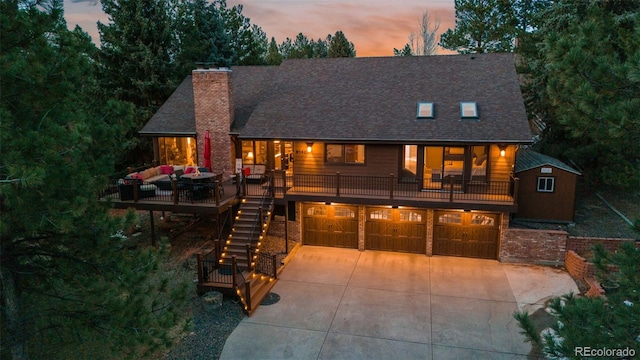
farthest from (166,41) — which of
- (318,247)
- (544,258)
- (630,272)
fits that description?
(630,272)

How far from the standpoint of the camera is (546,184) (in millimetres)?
16016

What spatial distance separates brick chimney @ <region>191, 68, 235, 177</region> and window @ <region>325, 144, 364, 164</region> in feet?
14.3

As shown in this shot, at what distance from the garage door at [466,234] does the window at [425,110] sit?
3732 millimetres

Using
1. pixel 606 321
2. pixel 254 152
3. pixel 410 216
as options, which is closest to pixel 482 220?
pixel 410 216

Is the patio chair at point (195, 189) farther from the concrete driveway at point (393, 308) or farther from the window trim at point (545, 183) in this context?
the window trim at point (545, 183)

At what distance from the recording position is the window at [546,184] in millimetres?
15906

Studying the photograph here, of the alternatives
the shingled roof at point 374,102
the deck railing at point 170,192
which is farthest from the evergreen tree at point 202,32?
the deck railing at point 170,192

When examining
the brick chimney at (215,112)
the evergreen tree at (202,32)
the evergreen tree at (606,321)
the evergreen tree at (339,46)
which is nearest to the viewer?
the evergreen tree at (606,321)

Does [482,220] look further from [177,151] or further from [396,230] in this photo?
[177,151]

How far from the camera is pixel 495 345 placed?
10.5 meters

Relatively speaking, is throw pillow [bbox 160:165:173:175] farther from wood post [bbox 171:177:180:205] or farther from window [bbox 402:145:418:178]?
window [bbox 402:145:418:178]

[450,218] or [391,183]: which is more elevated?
[391,183]

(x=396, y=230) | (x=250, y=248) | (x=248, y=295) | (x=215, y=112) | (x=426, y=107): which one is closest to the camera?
(x=248, y=295)

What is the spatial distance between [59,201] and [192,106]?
1506 centimetres
